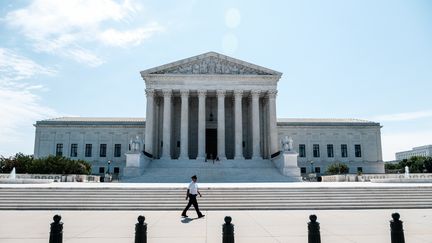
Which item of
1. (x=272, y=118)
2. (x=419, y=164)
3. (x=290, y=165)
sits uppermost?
(x=272, y=118)

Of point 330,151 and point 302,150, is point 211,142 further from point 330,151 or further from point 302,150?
point 330,151

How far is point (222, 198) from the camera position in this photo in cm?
2014

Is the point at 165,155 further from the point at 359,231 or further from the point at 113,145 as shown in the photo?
the point at 359,231

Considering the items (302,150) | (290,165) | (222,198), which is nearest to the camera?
(222,198)

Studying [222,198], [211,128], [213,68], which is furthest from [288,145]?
[222,198]

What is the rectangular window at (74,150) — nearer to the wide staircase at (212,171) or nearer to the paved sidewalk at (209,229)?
the wide staircase at (212,171)

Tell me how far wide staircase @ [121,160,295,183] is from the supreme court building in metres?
2.06

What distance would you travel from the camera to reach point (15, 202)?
1928 centimetres

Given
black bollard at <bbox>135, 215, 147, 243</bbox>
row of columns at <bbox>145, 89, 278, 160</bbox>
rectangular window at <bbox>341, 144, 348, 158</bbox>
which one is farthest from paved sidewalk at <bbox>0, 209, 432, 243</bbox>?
rectangular window at <bbox>341, 144, 348, 158</bbox>

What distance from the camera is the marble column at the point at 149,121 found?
165 ft

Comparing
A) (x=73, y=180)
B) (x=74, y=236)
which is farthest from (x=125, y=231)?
(x=73, y=180)

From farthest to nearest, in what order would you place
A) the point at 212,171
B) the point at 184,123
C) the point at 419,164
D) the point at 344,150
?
the point at 419,164
the point at 344,150
the point at 184,123
the point at 212,171

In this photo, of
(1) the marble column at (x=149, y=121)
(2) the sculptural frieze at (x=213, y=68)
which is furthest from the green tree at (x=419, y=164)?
(1) the marble column at (x=149, y=121)

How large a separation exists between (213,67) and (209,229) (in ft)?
138
